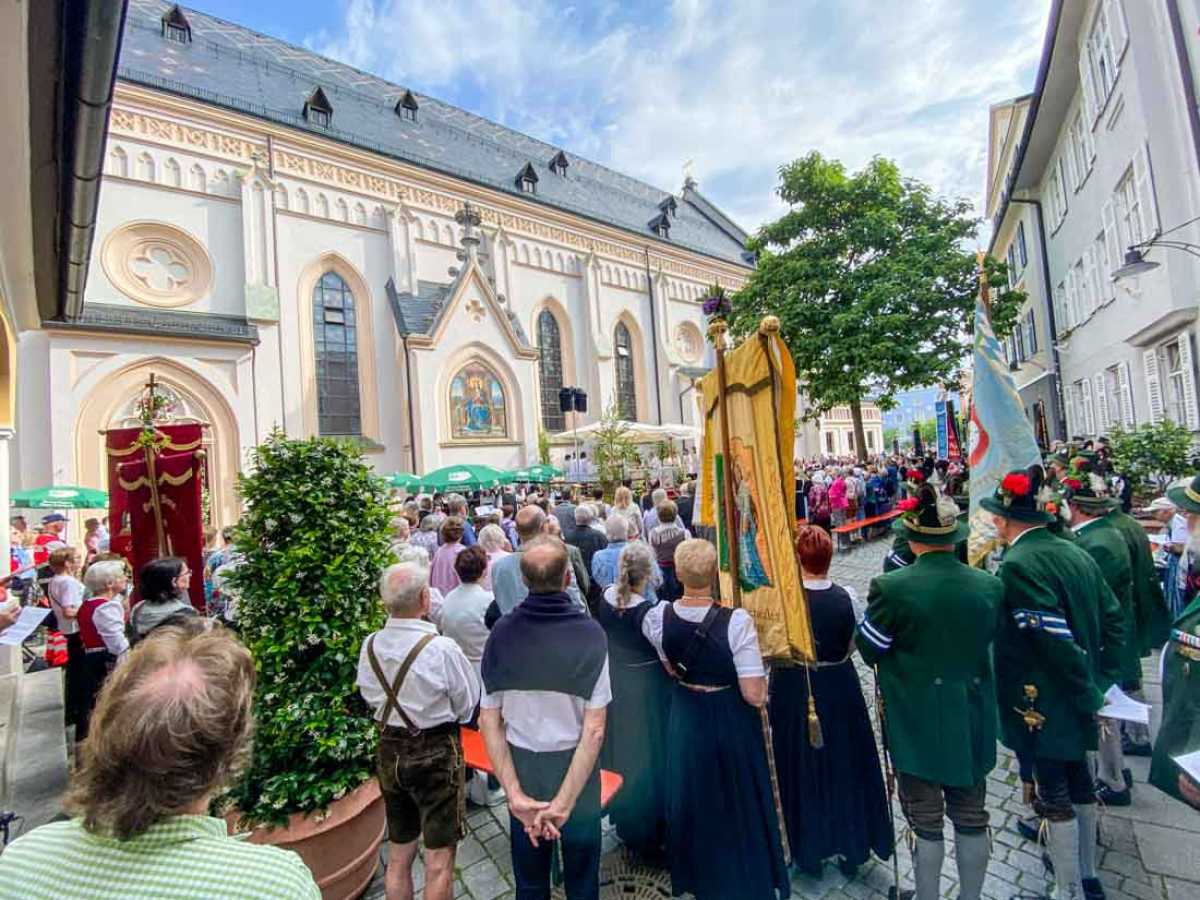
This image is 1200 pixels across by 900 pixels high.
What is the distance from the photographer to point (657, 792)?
129 inches

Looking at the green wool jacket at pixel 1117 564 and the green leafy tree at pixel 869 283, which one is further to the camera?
the green leafy tree at pixel 869 283

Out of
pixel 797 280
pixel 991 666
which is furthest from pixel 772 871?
pixel 797 280

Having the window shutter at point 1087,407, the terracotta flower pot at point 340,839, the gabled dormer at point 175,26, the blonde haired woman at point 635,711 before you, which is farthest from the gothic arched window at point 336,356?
the window shutter at point 1087,407

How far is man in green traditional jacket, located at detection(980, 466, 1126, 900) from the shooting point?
265 cm

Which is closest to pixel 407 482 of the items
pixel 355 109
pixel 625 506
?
pixel 625 506

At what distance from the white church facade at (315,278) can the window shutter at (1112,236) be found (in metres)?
17.3

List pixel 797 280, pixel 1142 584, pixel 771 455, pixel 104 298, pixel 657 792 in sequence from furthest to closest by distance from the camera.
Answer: pixel 797 280 → pixel 104 298 → pixel 1142 584 → pixel 657 792 → pixel 771 455

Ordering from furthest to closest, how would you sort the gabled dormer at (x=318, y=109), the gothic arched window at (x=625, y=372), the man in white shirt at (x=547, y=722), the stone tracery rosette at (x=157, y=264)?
the gothic arched window at (x=625, y=372) → the gabled dormer at (x=318, y=109) → the stone tracery rosette at (x=157, y=264) → the man in white shirt at (x=547, y=722)

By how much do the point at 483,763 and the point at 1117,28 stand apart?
13.5 meters

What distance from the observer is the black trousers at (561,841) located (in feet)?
7.97

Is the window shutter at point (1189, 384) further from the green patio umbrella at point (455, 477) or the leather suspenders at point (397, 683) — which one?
the green patio umbrella at point (455, 477)

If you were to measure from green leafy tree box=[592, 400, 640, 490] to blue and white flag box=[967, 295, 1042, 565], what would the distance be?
14923 mm

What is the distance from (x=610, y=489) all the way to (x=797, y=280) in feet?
29.7

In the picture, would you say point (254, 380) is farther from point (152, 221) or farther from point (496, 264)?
point (496, 264)
